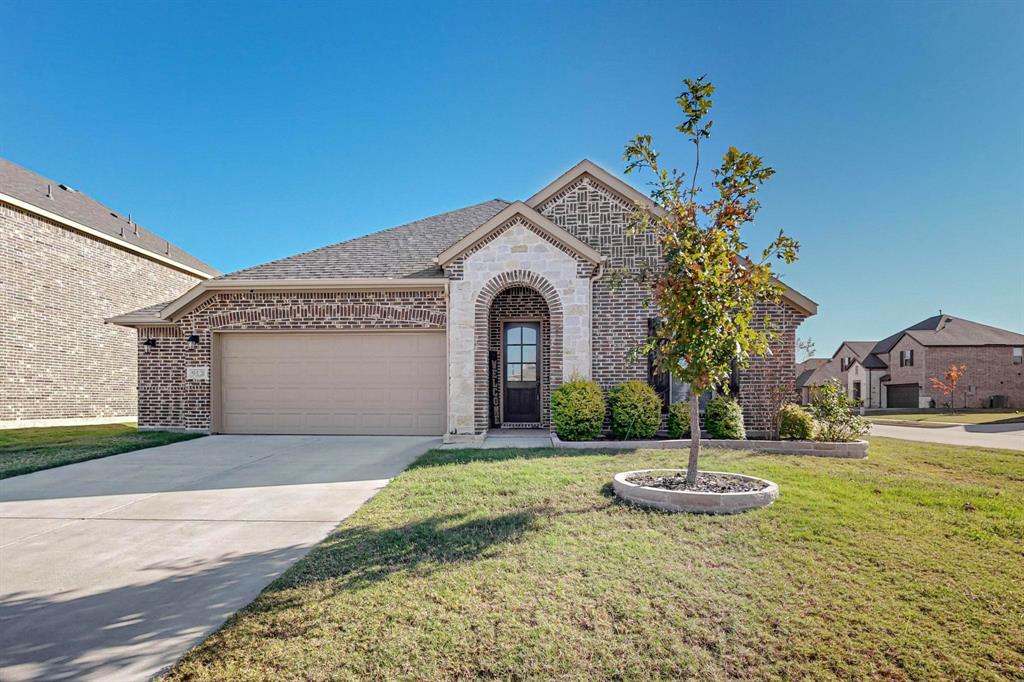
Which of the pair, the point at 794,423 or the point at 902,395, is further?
the point at 902,395

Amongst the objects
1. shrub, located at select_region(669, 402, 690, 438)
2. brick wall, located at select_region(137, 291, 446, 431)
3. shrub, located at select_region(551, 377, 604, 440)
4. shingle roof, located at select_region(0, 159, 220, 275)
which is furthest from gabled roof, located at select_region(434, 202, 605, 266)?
shingle roof, located at select_region(0, 159, 220, 275)

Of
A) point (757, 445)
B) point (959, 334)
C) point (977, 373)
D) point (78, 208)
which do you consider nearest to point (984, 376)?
point (977, 373)

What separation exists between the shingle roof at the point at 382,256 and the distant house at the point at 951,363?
27.3m

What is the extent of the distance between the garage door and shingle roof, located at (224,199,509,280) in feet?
127

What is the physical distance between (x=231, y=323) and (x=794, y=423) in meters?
12.5

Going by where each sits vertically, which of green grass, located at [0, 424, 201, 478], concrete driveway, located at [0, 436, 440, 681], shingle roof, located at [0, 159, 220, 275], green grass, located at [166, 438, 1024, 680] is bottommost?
green grass, located at [0, 424, 201, 478]

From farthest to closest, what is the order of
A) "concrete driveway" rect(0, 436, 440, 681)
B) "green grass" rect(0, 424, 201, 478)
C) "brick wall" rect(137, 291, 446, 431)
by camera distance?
"brick wall" rect(137, 291, 446, 431) < "green grass" rect(0, 424, 201, 478) < "concrete driveway" rect(0, 436, 440, 681)

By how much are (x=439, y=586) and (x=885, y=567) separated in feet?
11.5

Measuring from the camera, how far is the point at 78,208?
1800 centimetres

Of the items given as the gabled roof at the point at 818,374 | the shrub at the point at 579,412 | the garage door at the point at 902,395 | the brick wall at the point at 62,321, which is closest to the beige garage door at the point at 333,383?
the shrub at the point at 579,412

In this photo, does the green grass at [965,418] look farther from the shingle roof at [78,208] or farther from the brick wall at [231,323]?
the shingle roof at [78,208]

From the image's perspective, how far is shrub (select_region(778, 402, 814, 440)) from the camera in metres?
9.45

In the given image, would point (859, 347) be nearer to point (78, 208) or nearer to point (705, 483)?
point (705, 483)

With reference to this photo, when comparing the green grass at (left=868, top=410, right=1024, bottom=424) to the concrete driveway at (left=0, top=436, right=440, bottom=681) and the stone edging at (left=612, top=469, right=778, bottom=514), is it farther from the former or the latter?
the concrete driveway at (left=0, top=436, right=440, bottom=681)
